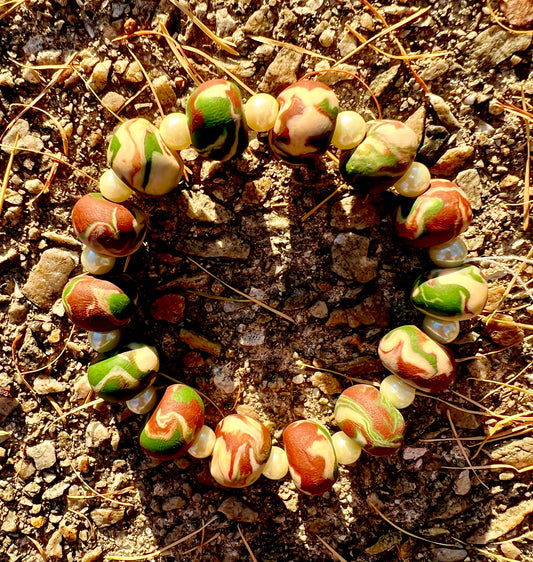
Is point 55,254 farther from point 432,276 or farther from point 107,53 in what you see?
point 432,276

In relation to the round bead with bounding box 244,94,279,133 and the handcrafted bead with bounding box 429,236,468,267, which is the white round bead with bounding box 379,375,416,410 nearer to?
the handcrafted bead with bounding box 429,236,468,267

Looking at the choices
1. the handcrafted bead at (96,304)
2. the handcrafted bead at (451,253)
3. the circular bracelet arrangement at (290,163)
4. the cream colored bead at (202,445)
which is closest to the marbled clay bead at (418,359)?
the circular bracelet arrangement at (290,163)

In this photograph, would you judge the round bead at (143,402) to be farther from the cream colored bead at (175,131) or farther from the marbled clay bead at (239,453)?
the cream colored bead at (175,131)

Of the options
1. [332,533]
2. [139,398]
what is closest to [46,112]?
[139,398]

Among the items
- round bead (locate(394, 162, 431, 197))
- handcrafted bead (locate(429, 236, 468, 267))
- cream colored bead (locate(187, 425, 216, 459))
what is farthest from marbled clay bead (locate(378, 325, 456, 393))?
cream colored bead (locate(187, 425, 216, 459))

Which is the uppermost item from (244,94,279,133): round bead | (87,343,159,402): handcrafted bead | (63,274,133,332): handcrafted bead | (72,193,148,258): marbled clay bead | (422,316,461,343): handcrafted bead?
(244,94,279,133): round bead

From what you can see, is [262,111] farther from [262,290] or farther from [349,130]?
[262,290]

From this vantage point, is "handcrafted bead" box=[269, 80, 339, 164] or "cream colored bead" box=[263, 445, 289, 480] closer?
"handcrafted bead" box=[269, 80, 339, 164]
